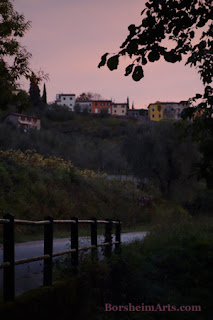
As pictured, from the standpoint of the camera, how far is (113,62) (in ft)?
23.0

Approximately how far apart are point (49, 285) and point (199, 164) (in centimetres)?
392

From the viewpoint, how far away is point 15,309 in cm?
710

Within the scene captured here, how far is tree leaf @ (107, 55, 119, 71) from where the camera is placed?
23.0 ft

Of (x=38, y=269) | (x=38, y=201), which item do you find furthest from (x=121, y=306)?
(x=38, y=201)

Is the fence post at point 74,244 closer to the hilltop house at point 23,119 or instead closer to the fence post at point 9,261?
the fence post at point 9,261

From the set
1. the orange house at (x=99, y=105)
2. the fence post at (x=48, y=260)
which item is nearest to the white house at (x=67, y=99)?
the orange house at (x=99, y=105)

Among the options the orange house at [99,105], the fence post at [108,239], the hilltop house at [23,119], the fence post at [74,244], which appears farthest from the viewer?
the orange house at [99,105]

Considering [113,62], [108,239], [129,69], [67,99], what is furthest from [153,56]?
[67,99]

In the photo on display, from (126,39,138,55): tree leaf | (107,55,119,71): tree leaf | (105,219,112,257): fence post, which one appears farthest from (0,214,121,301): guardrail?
(126,39,138,55): tree leaf

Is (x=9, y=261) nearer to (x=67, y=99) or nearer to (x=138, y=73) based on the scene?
(x=138, y=73)

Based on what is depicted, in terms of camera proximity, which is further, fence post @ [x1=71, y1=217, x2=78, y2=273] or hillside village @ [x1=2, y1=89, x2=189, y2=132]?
hillside village @ [x1=2, y1=89, x2=189, y2=132]

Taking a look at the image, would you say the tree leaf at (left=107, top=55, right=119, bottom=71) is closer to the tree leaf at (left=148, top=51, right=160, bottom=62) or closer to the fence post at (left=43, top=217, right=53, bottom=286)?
the tree leaf at (left=148, top=51, right=160, bottom=62)

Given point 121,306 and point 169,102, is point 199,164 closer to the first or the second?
point 121,306

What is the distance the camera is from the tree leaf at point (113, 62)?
700 centimetres
